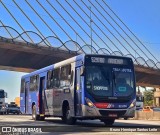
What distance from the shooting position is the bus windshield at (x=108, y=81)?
15641 millimetres

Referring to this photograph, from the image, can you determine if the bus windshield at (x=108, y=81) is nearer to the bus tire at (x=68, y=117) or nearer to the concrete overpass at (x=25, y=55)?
the bus tire at (x=68, y=117)

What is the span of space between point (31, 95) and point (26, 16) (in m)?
19.9

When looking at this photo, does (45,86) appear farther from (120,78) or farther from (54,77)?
(120,78)

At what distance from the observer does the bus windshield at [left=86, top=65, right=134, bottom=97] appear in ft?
51.3

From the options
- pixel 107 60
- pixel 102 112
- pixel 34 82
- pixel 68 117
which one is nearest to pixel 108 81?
pixel 107 60

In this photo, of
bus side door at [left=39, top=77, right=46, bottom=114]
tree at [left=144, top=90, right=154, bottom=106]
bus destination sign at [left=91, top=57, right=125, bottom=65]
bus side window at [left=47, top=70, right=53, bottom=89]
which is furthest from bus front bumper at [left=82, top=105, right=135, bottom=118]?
tree at [left=144, top=90, right=154, bottom=106]

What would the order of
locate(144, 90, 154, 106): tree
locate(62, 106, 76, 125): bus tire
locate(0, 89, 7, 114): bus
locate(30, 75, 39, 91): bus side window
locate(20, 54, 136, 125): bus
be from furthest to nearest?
locate(144, 90, 154, 106): tree, locate(0, 89, 7, 114): bus, locate(30, 75, 39, 91): bus side window, locate(62, 106, 76, 125): bus tire, locate(20, 54, 136, 125): bus

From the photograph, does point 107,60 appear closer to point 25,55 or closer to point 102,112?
point 102,112

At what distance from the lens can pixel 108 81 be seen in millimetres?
15789

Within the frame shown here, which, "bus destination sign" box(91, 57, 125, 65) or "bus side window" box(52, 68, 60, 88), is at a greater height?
"bus destination sign" box(91, 57, 125, 65)

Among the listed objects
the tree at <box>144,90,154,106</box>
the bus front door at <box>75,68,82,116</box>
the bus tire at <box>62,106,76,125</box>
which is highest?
the tree at <box>144,90,154,106</box>

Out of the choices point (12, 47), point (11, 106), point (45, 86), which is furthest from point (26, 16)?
point (45, 86)

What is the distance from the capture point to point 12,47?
41812 millimetres

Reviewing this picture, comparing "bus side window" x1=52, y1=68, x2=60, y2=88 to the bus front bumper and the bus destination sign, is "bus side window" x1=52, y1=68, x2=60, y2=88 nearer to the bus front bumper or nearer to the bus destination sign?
the bus destination sign
